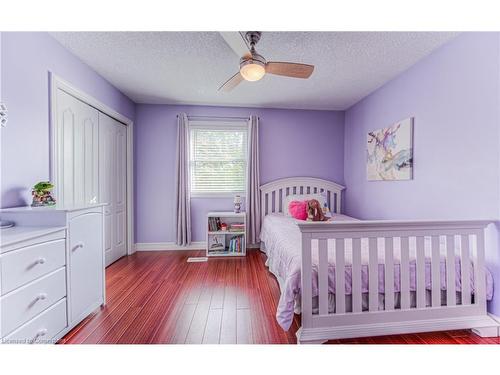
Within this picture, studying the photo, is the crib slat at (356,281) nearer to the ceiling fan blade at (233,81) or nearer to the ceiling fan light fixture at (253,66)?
the ceiling fan light fixture at (253,66)

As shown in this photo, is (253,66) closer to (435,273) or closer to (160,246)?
(435,273)

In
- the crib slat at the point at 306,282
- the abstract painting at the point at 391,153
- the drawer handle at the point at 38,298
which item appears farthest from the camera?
the abstract painting at the point at 391,153

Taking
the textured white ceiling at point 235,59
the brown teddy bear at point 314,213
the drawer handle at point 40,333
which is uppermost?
the textured white ceiling at point 235,59

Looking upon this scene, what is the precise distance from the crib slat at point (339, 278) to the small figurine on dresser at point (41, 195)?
6.94 ft

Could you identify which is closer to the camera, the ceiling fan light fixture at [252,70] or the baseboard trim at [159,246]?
the ceiling fan light fixture at [252,70]

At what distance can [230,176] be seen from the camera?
338cm

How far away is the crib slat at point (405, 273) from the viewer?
4.50ft

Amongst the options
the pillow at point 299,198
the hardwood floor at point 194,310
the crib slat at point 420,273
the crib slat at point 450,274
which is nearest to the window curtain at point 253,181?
the pillow at point 299,198

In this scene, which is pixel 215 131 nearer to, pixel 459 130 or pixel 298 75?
pixel 298 75

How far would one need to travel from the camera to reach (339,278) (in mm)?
1334

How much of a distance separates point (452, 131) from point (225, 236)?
2.90 meters

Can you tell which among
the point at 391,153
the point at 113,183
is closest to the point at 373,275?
the point at 391,153

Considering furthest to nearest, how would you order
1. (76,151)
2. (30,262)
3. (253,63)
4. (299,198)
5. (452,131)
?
(299,198) < (76,151) < (452,131) < (253,63) < (30,262)
